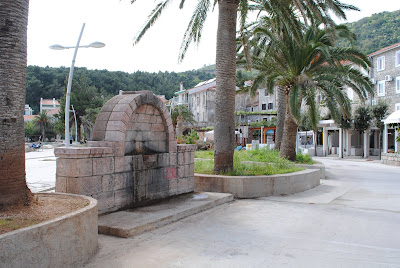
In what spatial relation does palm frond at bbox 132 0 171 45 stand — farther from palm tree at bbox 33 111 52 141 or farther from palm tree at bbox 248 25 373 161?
palm tree at bbox 33 111 52 141

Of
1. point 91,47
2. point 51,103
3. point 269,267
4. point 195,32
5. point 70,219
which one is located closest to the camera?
point 70,219

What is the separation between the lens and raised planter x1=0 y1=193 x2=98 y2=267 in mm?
3340

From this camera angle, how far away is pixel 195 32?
12.3m

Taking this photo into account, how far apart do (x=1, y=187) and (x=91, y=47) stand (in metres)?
10.9

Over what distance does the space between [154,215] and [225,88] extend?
5058mm

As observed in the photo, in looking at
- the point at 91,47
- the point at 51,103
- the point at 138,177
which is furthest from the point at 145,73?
the point at 138,177

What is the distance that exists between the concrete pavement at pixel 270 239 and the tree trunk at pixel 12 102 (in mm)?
1395

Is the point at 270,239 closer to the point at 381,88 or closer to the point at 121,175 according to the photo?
the point at 121,175

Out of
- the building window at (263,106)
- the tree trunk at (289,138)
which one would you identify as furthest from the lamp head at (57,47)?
the building window at (263,106)

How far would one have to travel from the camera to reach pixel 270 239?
18.6ft

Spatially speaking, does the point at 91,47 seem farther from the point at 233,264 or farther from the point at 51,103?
the point at 51,103

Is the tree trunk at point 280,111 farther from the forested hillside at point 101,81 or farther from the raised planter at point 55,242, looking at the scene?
the forested hillside at point 101,81

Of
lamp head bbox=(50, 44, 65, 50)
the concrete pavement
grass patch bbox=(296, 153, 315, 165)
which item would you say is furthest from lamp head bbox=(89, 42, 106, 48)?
grass patch bbox=(296, 153, 315, 165)

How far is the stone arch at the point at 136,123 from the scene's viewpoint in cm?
693
